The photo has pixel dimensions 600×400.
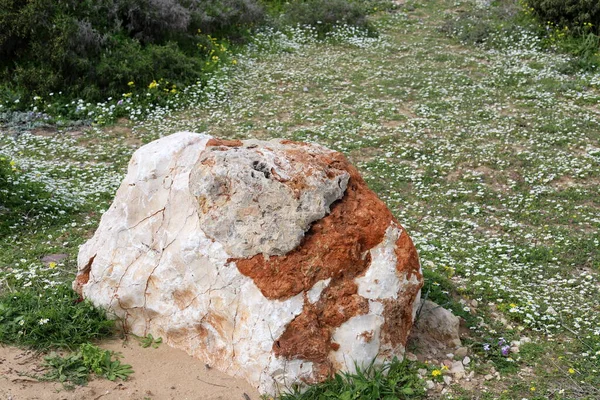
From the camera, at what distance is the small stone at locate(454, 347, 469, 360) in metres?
6.22

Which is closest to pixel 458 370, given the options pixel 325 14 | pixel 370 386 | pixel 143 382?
pixel 370 386

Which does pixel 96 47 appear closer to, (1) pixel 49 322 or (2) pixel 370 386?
(1) pixel 49 322

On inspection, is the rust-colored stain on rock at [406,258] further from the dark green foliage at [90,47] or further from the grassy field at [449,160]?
the dark green foliage at [90,47]

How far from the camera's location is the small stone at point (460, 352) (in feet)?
20.4

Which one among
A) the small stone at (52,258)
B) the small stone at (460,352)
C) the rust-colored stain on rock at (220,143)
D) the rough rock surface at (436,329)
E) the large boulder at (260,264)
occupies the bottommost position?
the small stone at (52,258)

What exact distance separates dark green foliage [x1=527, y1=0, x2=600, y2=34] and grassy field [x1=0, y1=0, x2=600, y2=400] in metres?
0.82

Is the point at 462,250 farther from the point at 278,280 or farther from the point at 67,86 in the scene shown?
the point at 67,86

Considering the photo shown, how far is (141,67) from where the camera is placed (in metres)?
13.4

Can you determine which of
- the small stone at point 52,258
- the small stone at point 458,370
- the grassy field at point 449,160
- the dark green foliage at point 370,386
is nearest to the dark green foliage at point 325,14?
the grassy field at point 449,160

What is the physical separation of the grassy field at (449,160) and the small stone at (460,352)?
9 cm

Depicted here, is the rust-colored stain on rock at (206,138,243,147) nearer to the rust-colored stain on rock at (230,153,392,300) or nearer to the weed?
the rust-colored stain on rock at (230,153,392,300)

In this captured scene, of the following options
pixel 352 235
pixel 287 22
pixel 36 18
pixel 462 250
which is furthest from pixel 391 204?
pixel 287 22

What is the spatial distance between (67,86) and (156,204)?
25.5ft

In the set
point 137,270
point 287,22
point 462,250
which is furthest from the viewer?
point 287,22
